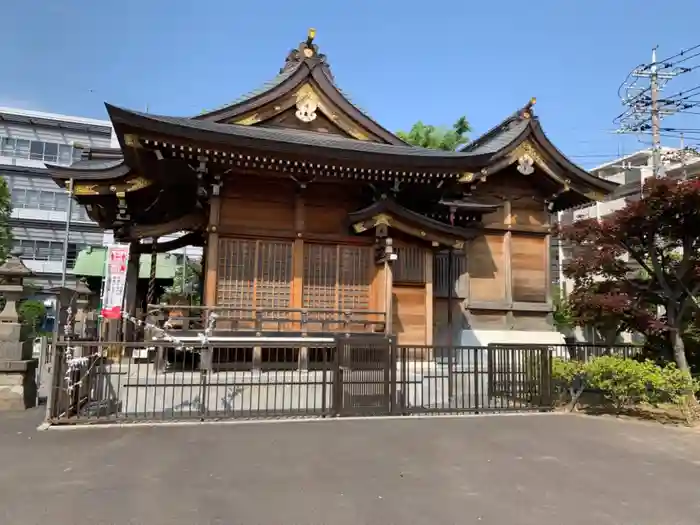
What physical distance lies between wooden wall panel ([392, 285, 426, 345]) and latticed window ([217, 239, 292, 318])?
2.70 m

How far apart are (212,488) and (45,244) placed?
163ft

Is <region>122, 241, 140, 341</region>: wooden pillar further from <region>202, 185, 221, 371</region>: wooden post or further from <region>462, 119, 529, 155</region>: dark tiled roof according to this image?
<region>462, 119, 529, 155</region>: dark tiled roof

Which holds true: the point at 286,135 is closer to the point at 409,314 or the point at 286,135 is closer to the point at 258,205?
the point at 258,205

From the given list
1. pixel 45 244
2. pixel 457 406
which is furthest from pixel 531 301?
pixel 45 244

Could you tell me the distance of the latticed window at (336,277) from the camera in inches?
495

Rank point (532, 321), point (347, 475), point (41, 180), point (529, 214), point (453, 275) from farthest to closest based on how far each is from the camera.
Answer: point (41, 180), point (529, 214), point (532, 321), point (453, 275), point (347, 475)

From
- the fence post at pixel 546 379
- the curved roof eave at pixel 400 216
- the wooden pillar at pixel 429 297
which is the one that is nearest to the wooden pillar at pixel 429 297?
the wooden pillar at pixel 429 297

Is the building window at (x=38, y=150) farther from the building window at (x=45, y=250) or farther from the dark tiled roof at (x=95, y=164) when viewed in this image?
the dark tiled roof at (x=95, y=164)

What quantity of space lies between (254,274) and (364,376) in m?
3.91

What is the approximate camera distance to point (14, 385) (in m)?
10.2

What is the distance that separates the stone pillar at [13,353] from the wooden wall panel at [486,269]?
10.5 meters

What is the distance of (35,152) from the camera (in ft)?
154

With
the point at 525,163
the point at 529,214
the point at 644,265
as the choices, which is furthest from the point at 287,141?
the point at 644,265

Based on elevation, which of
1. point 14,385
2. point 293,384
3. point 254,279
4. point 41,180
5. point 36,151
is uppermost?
point 36,151
